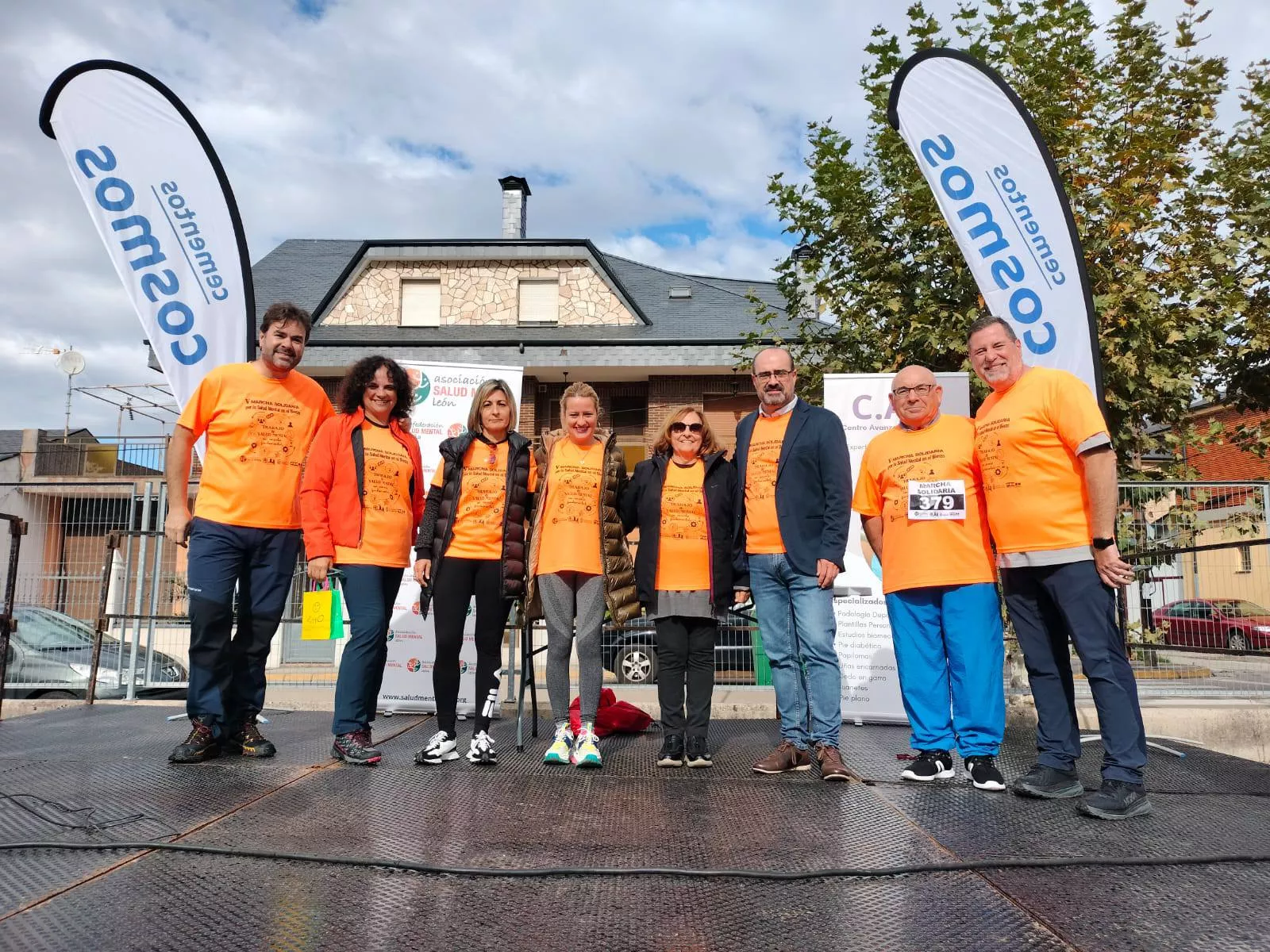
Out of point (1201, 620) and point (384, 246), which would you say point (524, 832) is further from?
point (384, 246)

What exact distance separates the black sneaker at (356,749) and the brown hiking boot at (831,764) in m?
1.98

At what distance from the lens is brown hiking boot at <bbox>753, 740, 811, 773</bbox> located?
3789mm

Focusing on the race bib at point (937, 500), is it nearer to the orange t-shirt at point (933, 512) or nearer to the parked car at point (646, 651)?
the orange t-shirt at point (933, 512)

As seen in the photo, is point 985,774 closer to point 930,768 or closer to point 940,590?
point 930,768

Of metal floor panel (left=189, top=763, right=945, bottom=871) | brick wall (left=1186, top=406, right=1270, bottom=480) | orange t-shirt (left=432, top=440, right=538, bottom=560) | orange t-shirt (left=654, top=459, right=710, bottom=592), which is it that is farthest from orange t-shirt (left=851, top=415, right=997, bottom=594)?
brick wall (left=1186, top=406, right=1270, bottom=480)

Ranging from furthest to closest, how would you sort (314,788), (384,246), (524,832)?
(384,246)
(314,788)
(524,832)

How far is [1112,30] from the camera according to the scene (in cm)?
918

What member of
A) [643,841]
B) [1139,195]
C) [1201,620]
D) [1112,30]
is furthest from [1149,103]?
[643,841]

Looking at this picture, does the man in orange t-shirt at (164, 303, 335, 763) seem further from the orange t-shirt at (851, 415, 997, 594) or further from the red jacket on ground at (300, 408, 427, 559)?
the orange t-shirt at (851, 415, 997, 594)

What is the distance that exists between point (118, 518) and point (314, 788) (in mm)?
5148

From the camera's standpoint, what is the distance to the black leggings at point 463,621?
4.09 meters

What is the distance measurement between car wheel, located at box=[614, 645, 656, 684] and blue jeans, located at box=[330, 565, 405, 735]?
610 centimetres

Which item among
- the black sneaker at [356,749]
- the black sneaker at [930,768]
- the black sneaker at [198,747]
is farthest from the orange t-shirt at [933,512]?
the black sneaker at [198,747]

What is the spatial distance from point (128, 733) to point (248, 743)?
110cm
